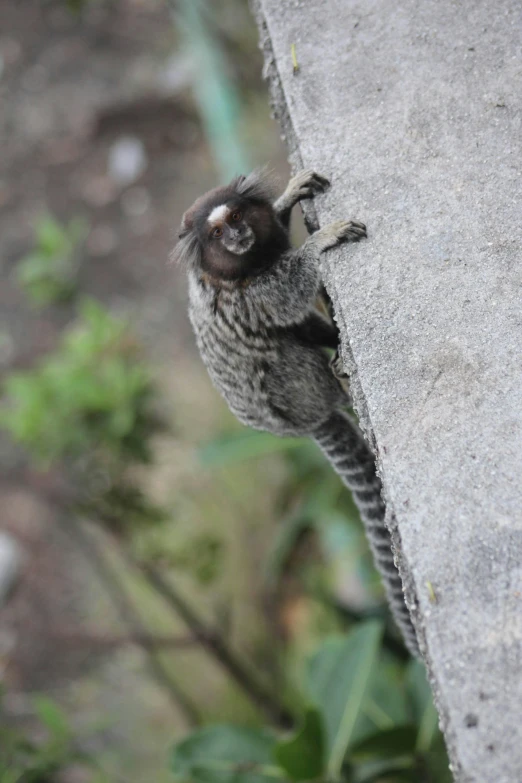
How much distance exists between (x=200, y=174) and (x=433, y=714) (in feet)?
15.9

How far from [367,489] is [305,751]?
2.42 ft

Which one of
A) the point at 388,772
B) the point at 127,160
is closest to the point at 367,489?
the point at 388,772

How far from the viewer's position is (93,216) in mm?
6168

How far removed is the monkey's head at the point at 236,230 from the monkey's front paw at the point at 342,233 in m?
0.41

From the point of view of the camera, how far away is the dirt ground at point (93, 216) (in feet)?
12.6

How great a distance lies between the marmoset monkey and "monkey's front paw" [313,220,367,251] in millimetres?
268

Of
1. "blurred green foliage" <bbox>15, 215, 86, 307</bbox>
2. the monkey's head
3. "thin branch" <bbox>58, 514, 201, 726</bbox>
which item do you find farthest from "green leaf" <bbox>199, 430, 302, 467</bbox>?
"blurred green foliage" <bbox>15, 215, 86, 307</bbox>

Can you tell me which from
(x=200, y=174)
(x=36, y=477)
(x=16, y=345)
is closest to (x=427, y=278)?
(x=36, y=477)

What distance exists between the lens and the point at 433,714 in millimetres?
2307

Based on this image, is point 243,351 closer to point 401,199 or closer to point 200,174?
point 401,199

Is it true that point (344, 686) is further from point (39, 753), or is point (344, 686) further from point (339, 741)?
point (39, 753)

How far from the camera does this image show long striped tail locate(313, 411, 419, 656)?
1.84 metres

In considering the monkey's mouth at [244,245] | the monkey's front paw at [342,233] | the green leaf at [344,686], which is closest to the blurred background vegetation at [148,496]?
the green leaf at [344,686]

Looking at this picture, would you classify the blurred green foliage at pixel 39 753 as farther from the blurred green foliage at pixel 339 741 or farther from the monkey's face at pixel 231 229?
the monkey's face at pixel 231 229
